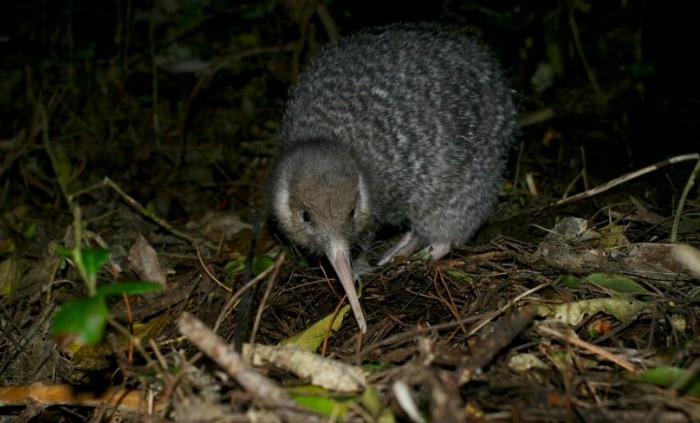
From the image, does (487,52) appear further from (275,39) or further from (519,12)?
(275,39)

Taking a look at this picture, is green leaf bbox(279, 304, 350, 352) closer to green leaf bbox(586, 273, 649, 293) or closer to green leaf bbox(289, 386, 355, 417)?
green leaf bbox(289, 386, 355, 417)

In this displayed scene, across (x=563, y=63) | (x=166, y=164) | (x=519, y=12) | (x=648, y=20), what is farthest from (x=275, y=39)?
(x=648, y=20)

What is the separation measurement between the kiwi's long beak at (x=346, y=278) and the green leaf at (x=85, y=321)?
139 cm

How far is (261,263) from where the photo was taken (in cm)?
382

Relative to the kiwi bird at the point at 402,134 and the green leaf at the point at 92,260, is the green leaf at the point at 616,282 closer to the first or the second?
the kiwi bird at the point at 402,134

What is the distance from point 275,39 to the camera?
6.43 meters

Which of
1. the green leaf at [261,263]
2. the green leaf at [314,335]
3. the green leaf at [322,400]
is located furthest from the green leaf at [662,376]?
the green leaf at [261,263]

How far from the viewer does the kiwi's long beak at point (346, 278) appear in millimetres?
3120

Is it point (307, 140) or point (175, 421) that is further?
point (307, 140)

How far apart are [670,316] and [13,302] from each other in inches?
140

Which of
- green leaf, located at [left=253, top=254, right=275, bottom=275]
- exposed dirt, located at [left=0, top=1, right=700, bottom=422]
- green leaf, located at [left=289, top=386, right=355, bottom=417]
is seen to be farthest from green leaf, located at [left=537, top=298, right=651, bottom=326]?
green leaf, located at [left=253, top=254, right=275, bottom=275]

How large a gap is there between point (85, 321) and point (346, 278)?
1666 mm

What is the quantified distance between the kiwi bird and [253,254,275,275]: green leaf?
0.22 meters

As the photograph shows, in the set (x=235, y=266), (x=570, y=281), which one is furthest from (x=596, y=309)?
(x=235, y=266)
